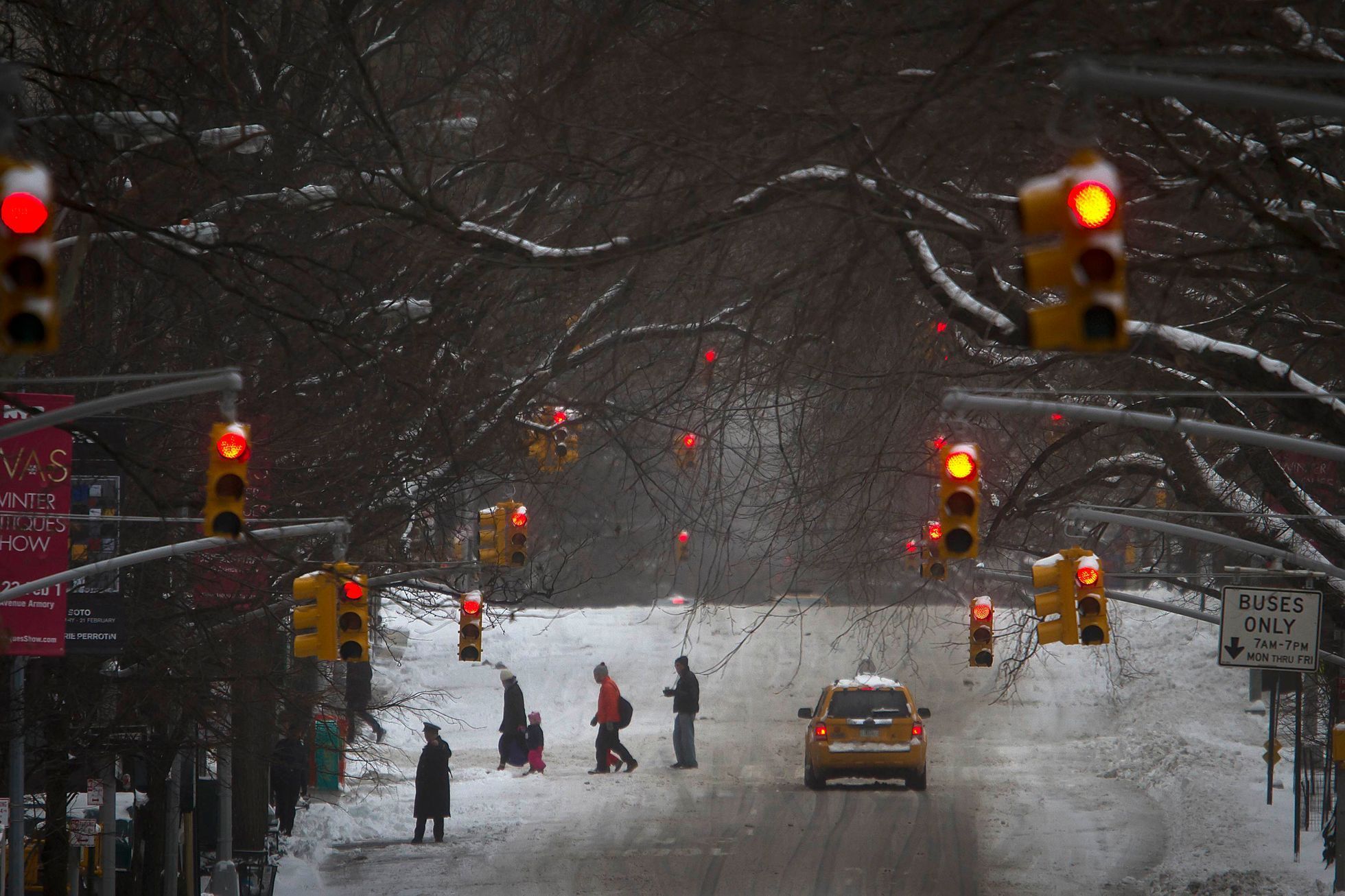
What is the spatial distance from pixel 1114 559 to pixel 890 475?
33079 mm

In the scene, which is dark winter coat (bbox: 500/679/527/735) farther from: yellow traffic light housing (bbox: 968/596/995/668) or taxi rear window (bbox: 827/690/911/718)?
yellow traffic light housing (bbox: 968/596/995/668)

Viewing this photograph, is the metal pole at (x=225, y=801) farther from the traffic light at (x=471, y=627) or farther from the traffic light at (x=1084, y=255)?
Answer: the traffic light at (x=1084, y=255)

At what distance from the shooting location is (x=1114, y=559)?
50.6m

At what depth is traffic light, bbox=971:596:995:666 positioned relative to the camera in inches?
915

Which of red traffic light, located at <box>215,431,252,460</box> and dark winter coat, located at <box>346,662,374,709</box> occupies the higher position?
red traffic light, located at <box>215,431,252,460</box>

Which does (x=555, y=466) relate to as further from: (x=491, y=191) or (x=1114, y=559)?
(x=1114, y=559)

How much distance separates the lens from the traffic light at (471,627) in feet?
72.1

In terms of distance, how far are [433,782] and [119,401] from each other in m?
14.2

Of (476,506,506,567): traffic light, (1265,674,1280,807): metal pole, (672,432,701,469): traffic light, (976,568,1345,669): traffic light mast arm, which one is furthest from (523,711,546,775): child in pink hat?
(672,432,701,469): traffic light

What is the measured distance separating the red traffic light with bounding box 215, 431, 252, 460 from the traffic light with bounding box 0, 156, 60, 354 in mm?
3583

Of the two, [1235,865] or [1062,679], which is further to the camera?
[1062,679]

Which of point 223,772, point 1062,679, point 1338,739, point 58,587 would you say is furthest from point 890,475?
point 1062,679

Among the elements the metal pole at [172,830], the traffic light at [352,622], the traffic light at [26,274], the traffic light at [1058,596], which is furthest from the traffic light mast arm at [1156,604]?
the traffic light at [26,274]

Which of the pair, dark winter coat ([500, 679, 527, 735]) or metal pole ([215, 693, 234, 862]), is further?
dark winter coat ([500, 679, 527, 735])
